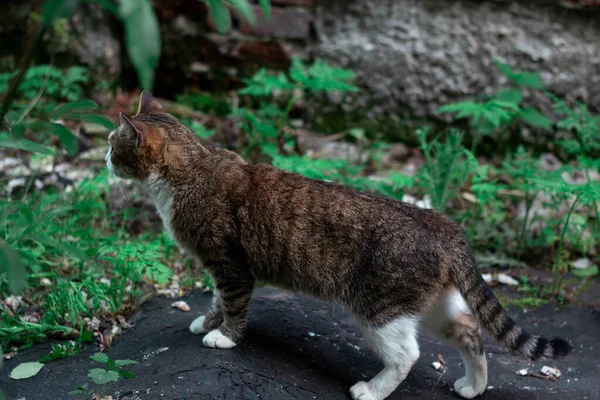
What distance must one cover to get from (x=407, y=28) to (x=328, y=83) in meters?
1.46

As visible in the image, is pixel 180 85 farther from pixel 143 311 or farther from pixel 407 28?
pixel 143 311

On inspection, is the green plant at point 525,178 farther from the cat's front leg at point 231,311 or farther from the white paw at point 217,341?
the white paw at point 217,341

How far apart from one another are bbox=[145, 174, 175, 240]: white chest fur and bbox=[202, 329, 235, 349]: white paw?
508 mm

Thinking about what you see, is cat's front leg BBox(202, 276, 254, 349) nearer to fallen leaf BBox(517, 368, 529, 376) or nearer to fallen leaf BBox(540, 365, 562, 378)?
fallen leaf BBox(517, 368, 529, 376)

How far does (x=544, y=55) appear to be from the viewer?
5547mm

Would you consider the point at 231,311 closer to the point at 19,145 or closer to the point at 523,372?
the point at 19,145

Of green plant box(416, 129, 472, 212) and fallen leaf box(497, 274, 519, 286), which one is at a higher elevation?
green plant box(416, 129, 472, 212)

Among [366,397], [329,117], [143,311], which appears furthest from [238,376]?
[329,117]

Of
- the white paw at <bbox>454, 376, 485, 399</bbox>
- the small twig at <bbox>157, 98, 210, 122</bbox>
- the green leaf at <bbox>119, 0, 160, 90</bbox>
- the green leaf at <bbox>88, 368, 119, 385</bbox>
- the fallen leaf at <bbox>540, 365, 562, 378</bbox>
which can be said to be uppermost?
the green leaf at <bbox>119, 0, 160, 90</bbox>

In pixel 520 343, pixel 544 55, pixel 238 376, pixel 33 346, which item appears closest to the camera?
pixel 238 376

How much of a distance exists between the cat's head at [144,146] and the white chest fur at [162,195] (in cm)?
3

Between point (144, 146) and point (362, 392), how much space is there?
4.90ft

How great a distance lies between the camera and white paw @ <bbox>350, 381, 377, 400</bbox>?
9.49ft

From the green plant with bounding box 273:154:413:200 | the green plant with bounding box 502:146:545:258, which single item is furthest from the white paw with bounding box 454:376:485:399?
the green plant with bounding box 273:154:413:200
